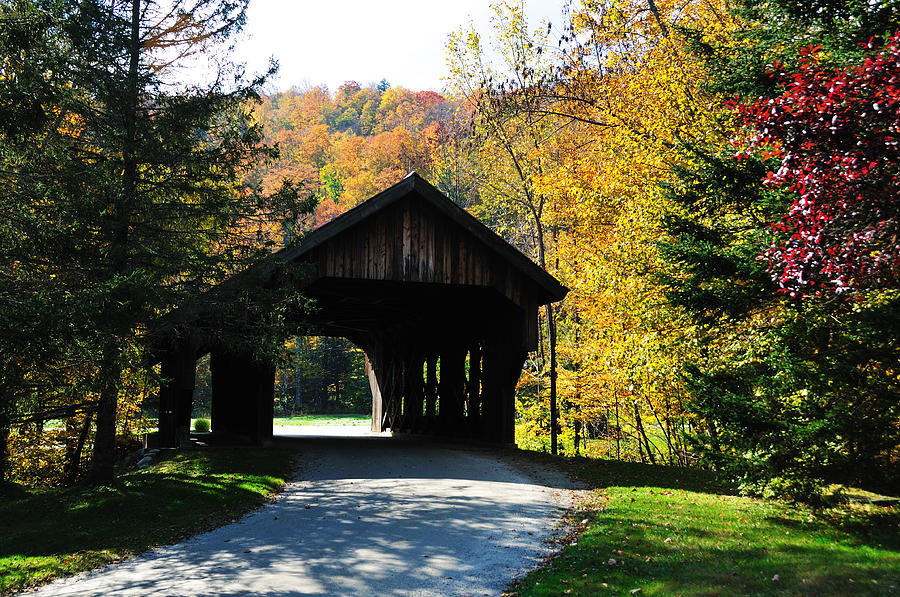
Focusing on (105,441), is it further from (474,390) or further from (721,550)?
(721,550)

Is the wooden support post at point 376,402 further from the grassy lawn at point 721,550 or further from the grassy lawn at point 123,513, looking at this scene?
the grassy lawn at point 721,550

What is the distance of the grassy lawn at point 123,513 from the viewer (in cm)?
725

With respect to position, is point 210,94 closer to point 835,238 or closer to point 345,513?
point 345,513

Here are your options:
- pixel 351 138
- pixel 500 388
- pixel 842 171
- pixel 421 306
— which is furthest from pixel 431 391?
pixel 351 138

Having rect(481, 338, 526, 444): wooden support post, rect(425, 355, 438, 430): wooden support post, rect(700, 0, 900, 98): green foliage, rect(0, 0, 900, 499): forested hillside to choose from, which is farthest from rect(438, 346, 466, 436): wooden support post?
rect(700, 0, 900, 98): green foliage

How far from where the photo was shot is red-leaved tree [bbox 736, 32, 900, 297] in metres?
5.36

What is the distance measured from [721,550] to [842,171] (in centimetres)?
387

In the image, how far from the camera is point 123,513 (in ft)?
Result: 30.5

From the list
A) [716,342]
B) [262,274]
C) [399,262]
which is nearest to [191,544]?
[262,274]

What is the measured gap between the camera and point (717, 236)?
8.98 metres

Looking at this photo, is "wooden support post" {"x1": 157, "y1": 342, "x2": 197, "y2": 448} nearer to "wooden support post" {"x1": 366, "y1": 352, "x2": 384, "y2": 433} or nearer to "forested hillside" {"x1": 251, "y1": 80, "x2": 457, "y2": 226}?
"wooden support post" {"x1": 366, "y1": 352, "x2": 384, "y2": 433}

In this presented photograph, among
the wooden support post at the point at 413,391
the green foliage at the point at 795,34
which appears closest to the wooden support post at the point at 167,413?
the wooden support post at the point at 413,391

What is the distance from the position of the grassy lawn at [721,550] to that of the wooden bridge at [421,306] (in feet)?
19.9

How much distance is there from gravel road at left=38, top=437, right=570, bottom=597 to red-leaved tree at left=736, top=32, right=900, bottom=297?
3.99m
